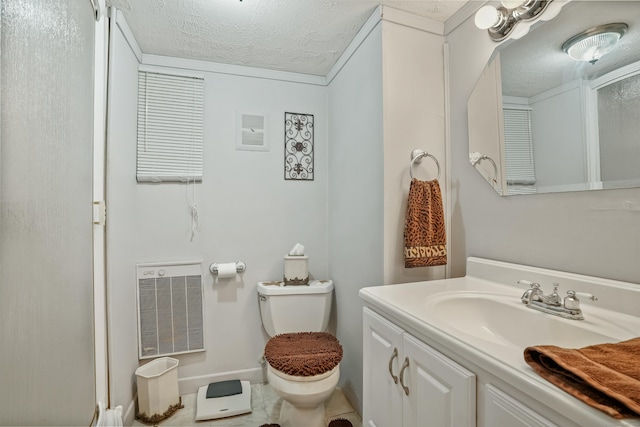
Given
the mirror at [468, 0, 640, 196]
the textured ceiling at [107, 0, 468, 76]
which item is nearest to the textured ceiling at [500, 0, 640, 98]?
the mirror at [468, 0, 640, 196]

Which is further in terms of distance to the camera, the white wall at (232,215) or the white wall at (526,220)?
the white wall at (232,215)

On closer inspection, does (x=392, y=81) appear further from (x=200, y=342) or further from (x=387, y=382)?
(x=200, y=342)

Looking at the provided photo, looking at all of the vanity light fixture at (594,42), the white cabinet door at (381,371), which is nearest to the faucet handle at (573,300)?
the white cabinet door at (381,371)

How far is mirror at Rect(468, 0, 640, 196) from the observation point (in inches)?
34.1

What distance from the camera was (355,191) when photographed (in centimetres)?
174

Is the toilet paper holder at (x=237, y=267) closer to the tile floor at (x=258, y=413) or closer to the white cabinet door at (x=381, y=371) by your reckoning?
the tile floor at (x=258, y=413)

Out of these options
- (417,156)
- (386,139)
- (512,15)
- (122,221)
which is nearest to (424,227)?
(417,156)

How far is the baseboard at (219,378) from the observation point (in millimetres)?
1876

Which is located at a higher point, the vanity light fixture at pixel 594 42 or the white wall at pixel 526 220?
the vanity light fixture at pixel 594 42

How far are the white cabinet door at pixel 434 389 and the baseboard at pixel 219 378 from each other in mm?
1366

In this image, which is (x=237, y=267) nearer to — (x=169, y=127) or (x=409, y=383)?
(x=169, y=127)

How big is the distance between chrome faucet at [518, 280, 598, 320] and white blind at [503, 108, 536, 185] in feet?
1.39

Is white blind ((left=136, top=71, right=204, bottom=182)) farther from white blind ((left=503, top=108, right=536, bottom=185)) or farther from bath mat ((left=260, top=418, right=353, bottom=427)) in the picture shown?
white blind ((left=503, top=108, right=536, bottom=185))

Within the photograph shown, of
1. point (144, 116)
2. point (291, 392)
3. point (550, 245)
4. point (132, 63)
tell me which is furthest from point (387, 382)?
point (132, 63)
